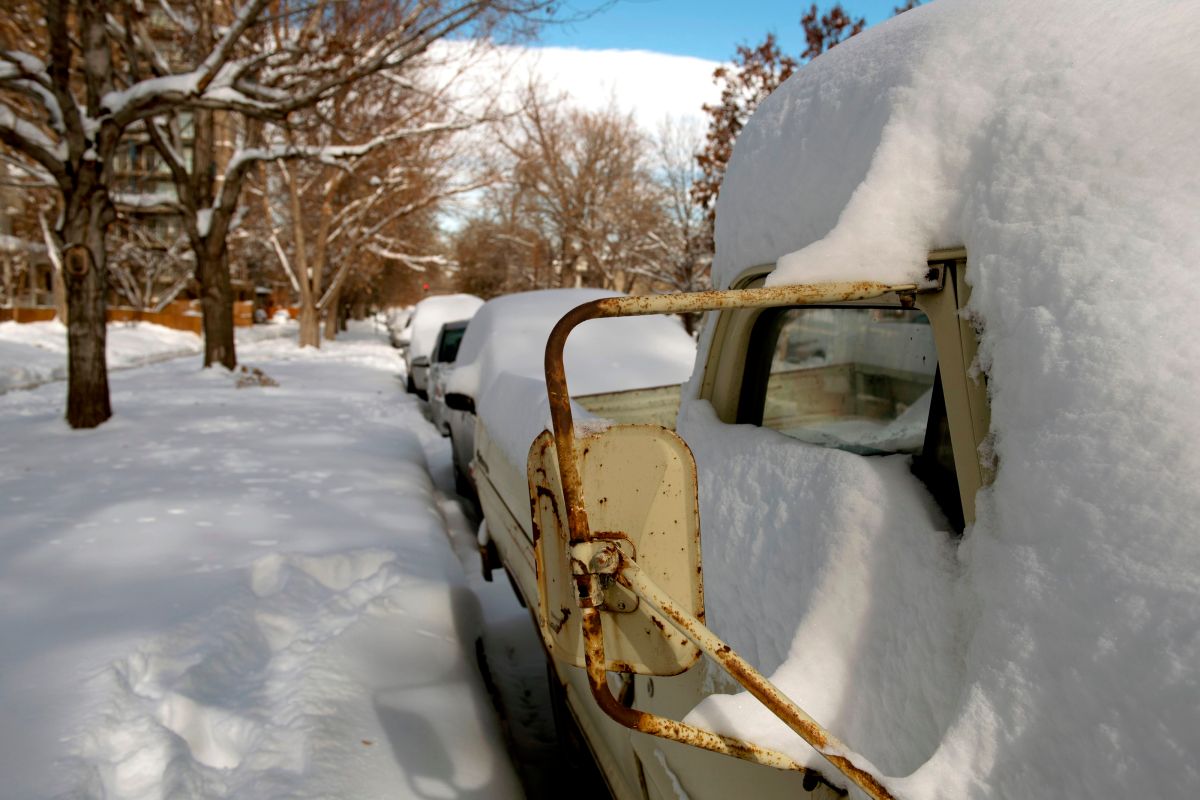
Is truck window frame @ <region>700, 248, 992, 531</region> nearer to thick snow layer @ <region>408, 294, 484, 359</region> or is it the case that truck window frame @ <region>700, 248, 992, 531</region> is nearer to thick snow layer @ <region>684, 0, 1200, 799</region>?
thick snow layer @ <region>684, 0, 1200, 799</region>

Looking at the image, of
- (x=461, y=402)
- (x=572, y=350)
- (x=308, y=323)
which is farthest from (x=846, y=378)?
(x=308, y=323)

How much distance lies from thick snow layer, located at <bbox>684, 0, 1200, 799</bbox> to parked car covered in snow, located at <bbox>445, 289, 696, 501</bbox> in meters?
1.85

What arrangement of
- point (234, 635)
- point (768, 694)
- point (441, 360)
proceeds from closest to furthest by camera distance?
point (768, 694)
point (234, 635)
point (441, 360)

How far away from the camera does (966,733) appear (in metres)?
1.05

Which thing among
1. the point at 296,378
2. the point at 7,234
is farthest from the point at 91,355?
the point at 7,234

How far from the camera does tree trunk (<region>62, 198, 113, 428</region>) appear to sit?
843 centimetres

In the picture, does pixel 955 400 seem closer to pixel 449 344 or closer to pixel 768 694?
pixel 768 694

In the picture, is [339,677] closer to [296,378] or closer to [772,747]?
[772,747]

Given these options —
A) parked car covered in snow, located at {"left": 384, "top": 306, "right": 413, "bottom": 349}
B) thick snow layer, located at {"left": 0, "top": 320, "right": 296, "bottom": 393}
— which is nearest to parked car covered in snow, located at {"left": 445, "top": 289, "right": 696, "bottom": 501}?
parked car covered in snow, located at {"left": 384, "top": 306, "right": 413, "bottom": 349}

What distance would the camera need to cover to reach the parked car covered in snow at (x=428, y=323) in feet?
43.8

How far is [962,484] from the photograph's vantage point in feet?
4.19

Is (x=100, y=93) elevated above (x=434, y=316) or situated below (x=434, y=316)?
above

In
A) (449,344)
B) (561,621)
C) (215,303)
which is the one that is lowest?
(561,621)

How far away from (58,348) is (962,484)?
24.0m
